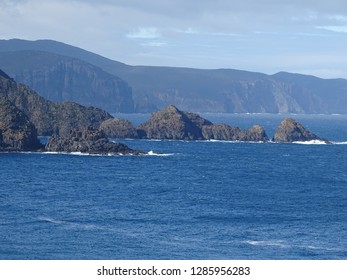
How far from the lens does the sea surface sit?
90438 millimetres

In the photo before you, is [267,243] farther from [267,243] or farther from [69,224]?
[69,224]

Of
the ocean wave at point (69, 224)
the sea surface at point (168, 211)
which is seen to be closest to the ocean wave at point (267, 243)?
the sea surface at point (168, 211)

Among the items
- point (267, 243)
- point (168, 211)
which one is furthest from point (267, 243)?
point (168, 211)

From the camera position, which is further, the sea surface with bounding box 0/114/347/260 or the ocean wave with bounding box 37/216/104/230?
the ocean wave with bounding box 37/216/104/230

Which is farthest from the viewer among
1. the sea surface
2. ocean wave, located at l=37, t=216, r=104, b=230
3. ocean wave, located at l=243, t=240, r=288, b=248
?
ocean wave, located at l=37, t=216, r=104, b=230

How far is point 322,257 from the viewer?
87938mm

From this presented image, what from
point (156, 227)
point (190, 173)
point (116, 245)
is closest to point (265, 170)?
point (190, 173)

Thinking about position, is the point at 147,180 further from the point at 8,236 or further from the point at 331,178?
the point at 8,236

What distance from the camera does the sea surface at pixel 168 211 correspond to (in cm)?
9044

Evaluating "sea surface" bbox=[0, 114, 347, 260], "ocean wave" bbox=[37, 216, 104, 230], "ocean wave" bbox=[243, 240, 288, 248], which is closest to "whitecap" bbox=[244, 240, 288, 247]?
"ocean wave" bbox=[243, 240, 288, 248]

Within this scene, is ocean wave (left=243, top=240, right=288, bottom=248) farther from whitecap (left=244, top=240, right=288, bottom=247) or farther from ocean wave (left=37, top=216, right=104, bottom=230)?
ocean wave (left=37, top=216, right=104, bottom=230)

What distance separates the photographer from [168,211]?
116 metres

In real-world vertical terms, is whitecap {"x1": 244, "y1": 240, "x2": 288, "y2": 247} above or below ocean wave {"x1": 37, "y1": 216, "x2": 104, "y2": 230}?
above

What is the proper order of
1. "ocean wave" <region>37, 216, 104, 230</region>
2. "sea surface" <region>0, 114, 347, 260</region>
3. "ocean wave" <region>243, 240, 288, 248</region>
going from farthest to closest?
"ocean wave" <region>37, 216, 104, 230</region>, "ocean wave" <region>243, 240, 288, 248</region>, "sea surface" <region>0, 114, 347, 260</region>
